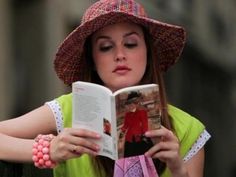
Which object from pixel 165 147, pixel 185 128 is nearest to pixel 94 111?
pixel 165 147

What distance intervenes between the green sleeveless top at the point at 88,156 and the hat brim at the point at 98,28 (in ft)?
0.40

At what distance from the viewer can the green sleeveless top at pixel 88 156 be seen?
11.3 ft

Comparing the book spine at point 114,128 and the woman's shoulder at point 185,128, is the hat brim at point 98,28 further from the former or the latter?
the book spine at point 114,128

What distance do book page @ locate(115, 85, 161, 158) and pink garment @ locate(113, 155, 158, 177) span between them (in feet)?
1.04

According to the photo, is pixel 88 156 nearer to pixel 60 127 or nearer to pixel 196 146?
pixel 60 127

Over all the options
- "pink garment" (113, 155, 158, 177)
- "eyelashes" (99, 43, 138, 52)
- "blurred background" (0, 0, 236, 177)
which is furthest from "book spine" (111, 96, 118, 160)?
"blurred background" (0, 0, 236, 177)

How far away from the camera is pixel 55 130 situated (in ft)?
11.4

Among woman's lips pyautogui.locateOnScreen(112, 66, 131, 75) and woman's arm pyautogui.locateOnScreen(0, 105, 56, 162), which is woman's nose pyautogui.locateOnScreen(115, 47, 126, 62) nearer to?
woman's lips pyautogui.locateOnScreen(112, 66, 131, 75)

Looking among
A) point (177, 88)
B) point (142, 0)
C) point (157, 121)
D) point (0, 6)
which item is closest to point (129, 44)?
point (157, 121)

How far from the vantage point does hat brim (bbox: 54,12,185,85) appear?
3359mm

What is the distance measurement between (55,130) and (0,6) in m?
8.63

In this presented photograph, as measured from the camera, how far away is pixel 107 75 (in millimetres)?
3357

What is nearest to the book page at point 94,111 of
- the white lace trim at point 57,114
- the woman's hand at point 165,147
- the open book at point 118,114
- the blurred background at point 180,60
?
the open book at point 118,114

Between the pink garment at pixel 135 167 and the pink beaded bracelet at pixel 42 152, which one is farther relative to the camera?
the pink garment at pixel 135 167
